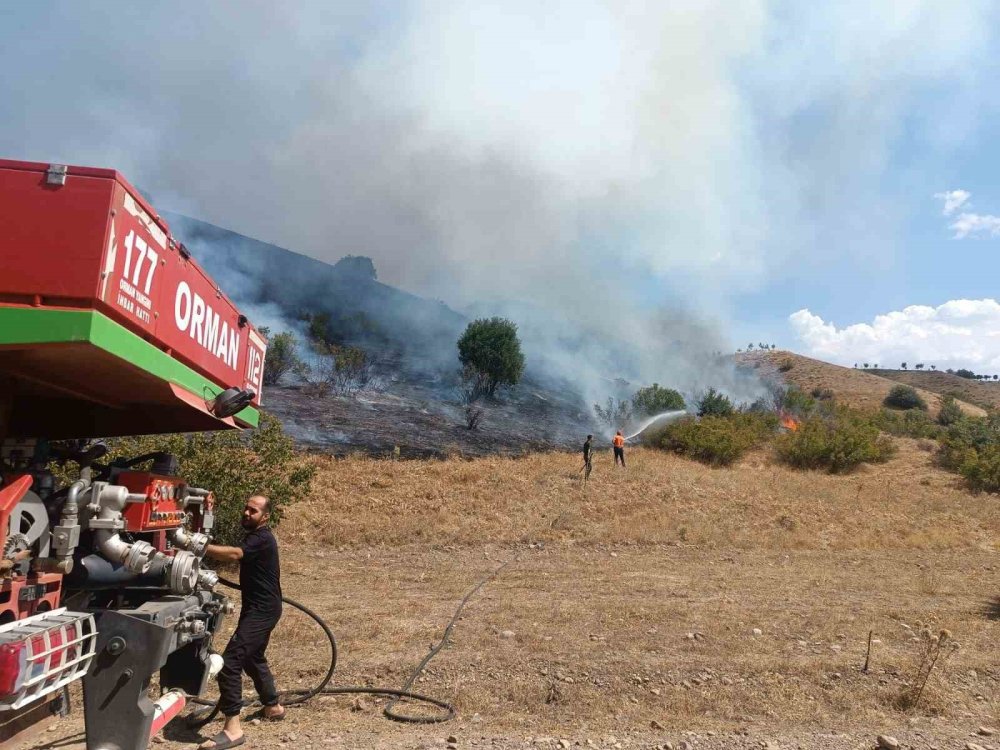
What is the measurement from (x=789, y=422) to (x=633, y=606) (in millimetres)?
31221

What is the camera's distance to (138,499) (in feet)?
11.8

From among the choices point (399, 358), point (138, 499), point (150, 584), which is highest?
point (399, 358)

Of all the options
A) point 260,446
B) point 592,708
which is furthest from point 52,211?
point 260,446

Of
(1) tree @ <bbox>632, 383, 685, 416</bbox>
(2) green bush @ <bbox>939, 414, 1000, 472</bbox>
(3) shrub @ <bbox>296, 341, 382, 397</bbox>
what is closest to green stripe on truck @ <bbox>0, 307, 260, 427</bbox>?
(3) shrub @ <bbox>296, 341, 382, 397</bbox>

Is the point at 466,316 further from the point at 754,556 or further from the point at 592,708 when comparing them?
the point at 592,708

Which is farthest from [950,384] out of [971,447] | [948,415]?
[971,447]

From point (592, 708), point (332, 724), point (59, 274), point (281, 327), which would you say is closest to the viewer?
point (59, 274)

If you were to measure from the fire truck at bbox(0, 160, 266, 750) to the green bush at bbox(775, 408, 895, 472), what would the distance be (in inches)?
1085

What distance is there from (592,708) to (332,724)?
1.85m

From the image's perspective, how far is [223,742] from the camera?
4090mm

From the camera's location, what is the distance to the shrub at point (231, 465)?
1015 centimetres

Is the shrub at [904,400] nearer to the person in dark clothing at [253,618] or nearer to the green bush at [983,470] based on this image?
the green bush at [983,470]

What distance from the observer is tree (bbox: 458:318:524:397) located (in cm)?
3928

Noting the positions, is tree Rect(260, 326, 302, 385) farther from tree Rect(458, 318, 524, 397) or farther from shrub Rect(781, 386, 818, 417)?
shrub Rect(781, 386, 818, 417)
